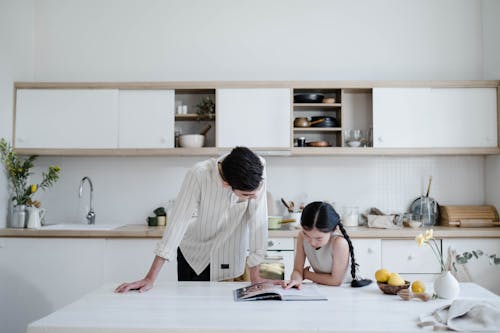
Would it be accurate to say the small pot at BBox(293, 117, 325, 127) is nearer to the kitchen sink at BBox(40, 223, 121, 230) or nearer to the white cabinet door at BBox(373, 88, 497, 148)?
the white cabinet door at BBox(373, 88, 497, 148)

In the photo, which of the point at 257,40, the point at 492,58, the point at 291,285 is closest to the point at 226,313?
the point at 291,285

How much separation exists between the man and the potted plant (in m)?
1.82

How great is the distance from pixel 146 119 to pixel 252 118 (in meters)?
0.88

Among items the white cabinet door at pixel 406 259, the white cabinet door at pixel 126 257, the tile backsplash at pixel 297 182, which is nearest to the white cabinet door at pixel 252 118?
the tile backsplash at pixel 297 182

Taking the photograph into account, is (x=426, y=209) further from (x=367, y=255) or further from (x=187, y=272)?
(x=187, y=272)

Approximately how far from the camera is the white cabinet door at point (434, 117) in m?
3.69

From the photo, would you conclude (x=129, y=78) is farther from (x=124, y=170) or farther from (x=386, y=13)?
(x=386, y=13)

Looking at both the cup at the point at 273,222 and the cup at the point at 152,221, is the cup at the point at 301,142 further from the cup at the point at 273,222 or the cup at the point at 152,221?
the cup at the point at 152,221

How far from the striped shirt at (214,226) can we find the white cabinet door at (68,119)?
1.65 m

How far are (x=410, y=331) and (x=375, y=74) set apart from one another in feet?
9.93

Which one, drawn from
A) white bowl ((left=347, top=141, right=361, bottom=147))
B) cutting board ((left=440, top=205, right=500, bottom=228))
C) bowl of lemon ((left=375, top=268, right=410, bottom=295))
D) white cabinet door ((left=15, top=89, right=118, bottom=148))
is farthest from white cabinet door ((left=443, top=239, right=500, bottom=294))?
white cabinet door ((left=15, top=89, right=118, bottom=148))

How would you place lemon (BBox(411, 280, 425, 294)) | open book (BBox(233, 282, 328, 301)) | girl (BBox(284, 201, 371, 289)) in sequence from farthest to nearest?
1. girl (BBox(284, 201, 371, 289))
2. lemon (BBox(411, 280, 425, 294))
3. open book (BBox(233, 282, 328, 301))

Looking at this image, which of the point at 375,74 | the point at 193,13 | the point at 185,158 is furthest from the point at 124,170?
the point at 375,74

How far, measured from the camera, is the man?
1912mm
